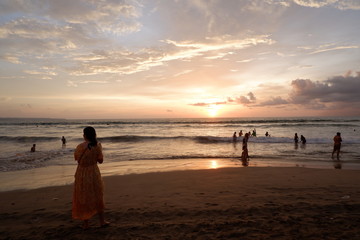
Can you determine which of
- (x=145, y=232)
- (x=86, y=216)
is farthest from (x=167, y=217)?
(x=86, y=216)

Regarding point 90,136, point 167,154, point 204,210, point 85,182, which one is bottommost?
point 167,154

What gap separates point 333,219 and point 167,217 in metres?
3.79

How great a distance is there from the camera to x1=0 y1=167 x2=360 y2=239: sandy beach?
4945 mm

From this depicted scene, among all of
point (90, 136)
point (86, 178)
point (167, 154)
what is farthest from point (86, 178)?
point (167, 154)

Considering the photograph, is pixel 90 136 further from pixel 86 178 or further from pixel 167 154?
pixel 167 154

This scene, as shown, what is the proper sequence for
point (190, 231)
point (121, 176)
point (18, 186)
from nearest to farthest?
1. point (190, 231)
2. point (18, 186)
3. point (121, 176)

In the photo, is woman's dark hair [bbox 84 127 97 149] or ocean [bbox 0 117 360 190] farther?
ocean [bbox 0 117 360 190]

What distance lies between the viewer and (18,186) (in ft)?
33.0

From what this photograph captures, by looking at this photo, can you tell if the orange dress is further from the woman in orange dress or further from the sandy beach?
the sandy beach

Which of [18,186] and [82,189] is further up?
[82,189]

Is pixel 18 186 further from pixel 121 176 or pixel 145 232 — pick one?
pixel 145 232

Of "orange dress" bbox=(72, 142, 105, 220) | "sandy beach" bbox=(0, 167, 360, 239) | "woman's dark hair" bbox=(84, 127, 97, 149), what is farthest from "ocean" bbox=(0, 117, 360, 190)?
"woman's dark hair" bbox=(84, 127, 97, 149)

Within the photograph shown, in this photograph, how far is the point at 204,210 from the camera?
6.17 meters

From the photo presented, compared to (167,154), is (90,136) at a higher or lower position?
higher
